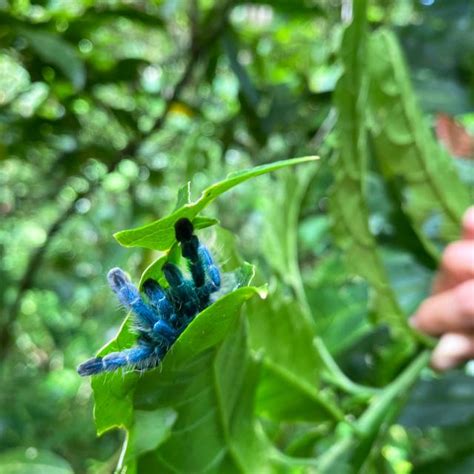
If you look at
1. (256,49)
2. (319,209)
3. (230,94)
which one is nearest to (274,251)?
(319,209)

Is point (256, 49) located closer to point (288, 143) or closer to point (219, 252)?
point (288, 143)

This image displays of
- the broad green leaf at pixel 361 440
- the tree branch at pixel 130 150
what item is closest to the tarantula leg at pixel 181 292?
the broad green leaf at pixel 361 440

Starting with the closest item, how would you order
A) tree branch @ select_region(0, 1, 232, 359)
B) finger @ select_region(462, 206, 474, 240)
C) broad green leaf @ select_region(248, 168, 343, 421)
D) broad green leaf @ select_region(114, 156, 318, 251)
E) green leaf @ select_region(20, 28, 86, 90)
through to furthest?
broad green leaf @ select_region(114, 156, 318, 251)
broad green leaf @ select_region(248, 168, 343, 421)
finger @ select_region(462, 206, 474, 240)
green leaf @ select_region(20, 28, 86, 90)
tree branch @ select_region(0, 1, 232, 359)

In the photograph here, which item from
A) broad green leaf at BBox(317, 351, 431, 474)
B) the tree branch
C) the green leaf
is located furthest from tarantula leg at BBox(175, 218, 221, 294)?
the tree branch

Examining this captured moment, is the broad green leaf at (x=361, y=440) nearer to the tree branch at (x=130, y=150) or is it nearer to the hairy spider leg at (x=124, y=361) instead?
the hairy spider leg at (x=124, y=361)

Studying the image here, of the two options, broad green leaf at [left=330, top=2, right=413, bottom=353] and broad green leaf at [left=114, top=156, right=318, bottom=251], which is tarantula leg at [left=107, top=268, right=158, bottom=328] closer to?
broad green leaf at [left=114, top=156, right=318, bottom=251]

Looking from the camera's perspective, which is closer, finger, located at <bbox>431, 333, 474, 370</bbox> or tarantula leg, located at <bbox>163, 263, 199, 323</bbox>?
tarantula leg, located at <bbox>163, 263, 199, 323</bbox>

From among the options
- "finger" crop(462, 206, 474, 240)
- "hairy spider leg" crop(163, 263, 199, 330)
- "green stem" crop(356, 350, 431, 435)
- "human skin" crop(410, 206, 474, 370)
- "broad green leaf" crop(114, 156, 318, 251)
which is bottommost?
"green stem" crop(356, 350, 431, 435)
